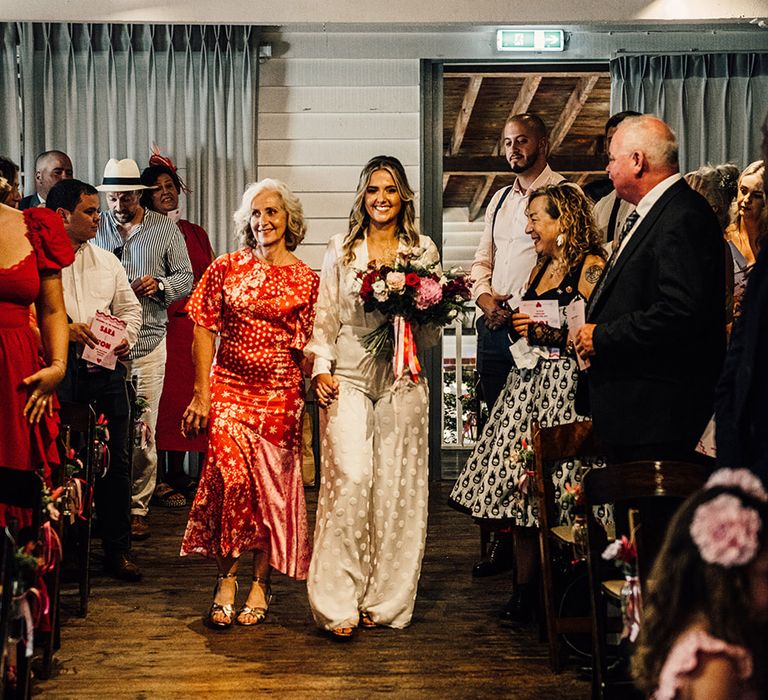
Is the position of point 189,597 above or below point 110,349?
below

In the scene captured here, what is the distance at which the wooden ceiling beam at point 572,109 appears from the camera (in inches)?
375

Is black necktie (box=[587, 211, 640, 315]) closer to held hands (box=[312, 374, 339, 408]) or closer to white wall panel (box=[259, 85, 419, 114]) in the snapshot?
held hands (box=[312, 374, 339, 408])

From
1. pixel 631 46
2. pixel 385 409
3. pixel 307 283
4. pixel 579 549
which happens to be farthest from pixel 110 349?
pixel 631 46

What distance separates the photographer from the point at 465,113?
10648 mm

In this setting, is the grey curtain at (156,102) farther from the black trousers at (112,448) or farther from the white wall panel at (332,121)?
the black trousers at (112,448)

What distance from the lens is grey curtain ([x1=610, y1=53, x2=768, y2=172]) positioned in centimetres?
833

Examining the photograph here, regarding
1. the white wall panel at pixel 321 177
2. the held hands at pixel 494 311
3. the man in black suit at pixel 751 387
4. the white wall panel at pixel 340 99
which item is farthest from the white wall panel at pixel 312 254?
the man in black suit at pixel 751 387

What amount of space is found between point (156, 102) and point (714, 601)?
277 inches

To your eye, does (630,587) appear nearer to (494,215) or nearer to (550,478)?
(550,478)

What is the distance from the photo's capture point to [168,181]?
25.3 ft

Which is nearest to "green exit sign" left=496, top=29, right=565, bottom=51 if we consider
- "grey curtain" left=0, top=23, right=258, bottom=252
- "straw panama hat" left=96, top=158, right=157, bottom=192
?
"grey curtain" left=0, top=23, right=258, bottom=252

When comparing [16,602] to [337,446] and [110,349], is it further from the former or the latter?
[110,349]

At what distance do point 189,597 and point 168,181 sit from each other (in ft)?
11.1

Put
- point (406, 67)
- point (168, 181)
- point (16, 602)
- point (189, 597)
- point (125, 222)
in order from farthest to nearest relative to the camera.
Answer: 1. point (406, 67)
2. point (168, 181)
3. point (125, 222)
4. point (189, 597)
5. point (16, 602)
